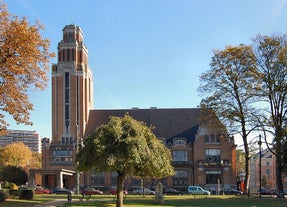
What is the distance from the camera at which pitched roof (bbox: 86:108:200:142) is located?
8794 cm

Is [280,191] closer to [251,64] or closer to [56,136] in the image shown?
[251,64]

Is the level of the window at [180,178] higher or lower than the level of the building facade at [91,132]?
lower

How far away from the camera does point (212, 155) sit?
8244 centimetres

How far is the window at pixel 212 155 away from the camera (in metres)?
81.9

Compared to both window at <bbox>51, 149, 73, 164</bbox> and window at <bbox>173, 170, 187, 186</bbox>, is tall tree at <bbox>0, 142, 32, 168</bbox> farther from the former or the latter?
window at <bbox>173, 170, 187, 186</bbox>

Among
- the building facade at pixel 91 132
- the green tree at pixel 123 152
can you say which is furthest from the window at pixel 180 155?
the green tree at pixel 123 152

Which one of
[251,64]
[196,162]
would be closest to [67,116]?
[196,162]

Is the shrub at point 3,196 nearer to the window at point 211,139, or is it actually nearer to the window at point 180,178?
the window at point 180,178

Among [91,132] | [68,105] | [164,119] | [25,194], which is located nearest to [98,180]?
[91,132]

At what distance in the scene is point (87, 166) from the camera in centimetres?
3322

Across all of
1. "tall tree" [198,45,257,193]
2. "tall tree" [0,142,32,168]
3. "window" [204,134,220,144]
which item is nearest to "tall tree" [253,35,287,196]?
"tall tree" [198,45,257,193]

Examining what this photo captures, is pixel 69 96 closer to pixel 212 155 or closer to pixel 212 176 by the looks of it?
pixel 212 155

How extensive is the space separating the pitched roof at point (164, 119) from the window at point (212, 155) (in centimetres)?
446

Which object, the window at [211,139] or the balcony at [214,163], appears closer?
the balcony at [214,163]
